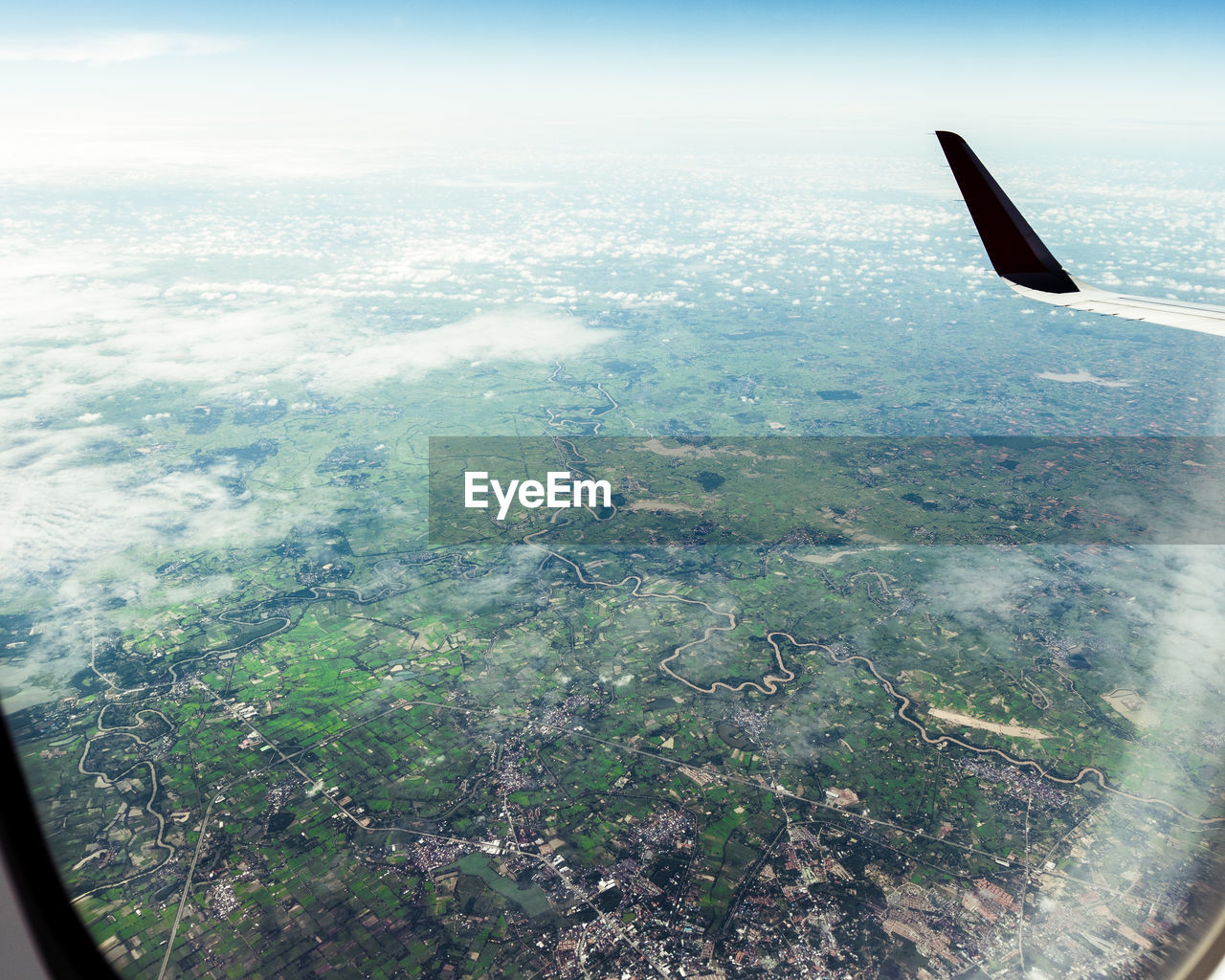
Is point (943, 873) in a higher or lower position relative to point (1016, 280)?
lower

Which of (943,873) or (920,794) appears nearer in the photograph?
(943,873)

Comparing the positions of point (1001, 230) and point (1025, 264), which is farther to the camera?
point (1025, 264)

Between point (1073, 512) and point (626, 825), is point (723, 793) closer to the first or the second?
point (626, 825)

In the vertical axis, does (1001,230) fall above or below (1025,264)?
above

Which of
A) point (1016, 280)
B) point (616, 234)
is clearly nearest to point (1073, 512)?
point (1016, 280)
